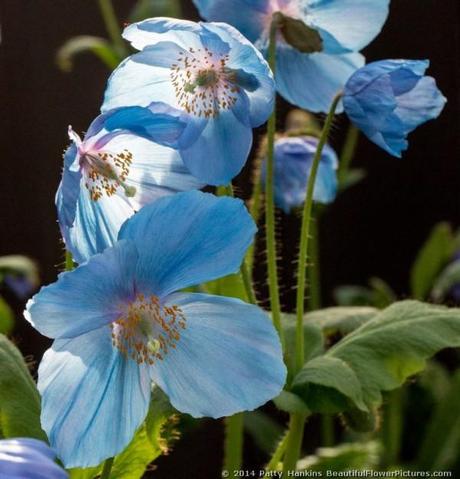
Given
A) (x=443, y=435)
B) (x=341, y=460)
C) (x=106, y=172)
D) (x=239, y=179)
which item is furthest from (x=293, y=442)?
(x=239, y=179)

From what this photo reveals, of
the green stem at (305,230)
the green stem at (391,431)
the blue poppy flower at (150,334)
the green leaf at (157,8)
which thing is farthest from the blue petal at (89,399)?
the green leaf at (157,8)

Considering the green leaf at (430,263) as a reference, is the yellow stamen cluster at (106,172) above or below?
above

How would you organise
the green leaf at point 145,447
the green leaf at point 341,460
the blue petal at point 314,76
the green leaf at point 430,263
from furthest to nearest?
the green leaf at point 430,263, the green leaf at point 341,460, the blue petal at point 314,76, the green leaf at point 145,447

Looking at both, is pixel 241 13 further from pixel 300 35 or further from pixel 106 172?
pixel 106 172

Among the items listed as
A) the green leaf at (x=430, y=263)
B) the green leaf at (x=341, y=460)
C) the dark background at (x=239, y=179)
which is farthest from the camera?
the dark background at (x=239, y=179)

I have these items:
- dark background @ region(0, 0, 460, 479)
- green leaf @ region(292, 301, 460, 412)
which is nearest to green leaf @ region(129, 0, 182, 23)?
dark background @ region(0, 0, 460, 479)

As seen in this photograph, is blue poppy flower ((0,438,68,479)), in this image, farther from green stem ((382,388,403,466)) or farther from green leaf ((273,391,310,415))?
green stem ((382,388,403,466))

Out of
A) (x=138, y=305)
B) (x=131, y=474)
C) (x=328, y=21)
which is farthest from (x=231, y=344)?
(x=328, y=21)

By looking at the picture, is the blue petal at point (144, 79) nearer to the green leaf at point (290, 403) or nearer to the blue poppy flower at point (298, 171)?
the green leaf at point (290, 403)
